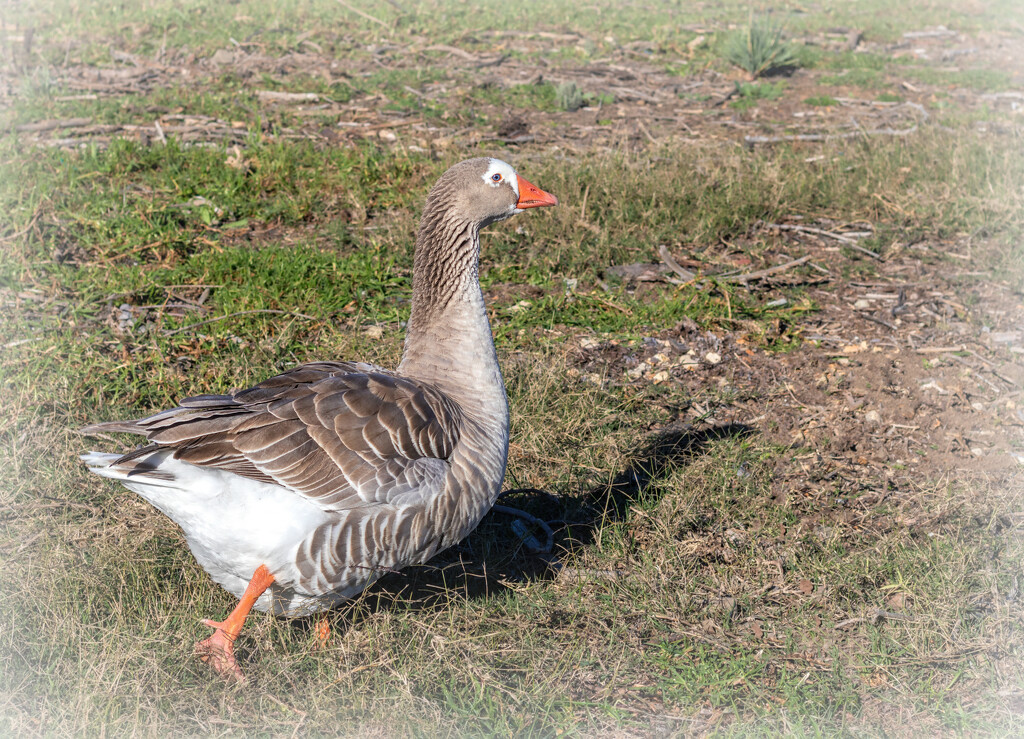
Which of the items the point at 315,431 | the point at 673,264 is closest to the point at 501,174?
the point at 315,431

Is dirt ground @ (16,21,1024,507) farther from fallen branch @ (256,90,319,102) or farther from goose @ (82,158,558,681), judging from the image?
goose @ (82,158,558,681)

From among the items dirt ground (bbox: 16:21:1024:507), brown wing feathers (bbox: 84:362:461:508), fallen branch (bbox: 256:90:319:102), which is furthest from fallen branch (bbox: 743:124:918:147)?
brown wing feathers (bbox: 84:362:461:508)

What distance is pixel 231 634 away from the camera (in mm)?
3582

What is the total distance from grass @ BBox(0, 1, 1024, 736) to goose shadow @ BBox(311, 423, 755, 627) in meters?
0.03

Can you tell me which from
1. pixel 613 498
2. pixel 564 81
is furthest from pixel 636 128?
pixel 613 498

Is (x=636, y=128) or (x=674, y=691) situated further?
(x=636, y=128)

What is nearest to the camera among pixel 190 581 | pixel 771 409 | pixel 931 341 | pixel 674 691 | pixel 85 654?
pixel 85 654

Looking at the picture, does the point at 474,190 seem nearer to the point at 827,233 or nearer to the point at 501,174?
the point at 501,174

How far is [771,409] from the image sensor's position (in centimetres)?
586

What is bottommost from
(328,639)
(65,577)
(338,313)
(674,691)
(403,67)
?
(674,691)

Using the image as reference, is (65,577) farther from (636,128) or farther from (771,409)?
(636,128)

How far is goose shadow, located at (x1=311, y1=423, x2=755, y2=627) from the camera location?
14.2 feet

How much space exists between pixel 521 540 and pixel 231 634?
5.61ft

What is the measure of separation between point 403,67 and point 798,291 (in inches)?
302
